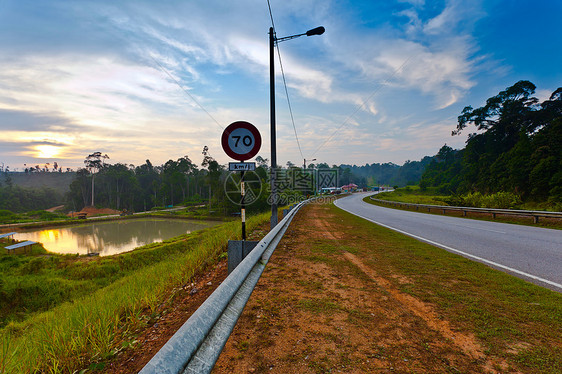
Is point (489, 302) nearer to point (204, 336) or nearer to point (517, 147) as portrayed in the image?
point (204, 336)

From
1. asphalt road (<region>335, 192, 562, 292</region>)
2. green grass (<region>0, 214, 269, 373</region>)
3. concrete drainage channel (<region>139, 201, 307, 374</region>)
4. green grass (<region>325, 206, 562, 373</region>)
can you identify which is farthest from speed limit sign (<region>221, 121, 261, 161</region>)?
asphalt road (<region>335, 192, 562, 292</region>)

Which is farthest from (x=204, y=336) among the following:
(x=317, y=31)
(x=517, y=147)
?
(x=517, y=147)

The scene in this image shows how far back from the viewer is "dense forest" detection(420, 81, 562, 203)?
25.5 m

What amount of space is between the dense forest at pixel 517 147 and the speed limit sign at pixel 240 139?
31017mm

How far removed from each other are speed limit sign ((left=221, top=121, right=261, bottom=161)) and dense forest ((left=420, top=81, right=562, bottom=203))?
3102 cm

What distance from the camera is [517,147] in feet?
108

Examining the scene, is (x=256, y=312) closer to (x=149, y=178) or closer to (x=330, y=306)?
(x=330, y=306)

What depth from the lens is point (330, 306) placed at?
10.4ft

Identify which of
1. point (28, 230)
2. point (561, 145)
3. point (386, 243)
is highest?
point (561, 145)

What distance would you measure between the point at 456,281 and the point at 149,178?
13215 cm

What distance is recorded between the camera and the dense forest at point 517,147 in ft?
83.8

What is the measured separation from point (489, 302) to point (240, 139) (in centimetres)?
515

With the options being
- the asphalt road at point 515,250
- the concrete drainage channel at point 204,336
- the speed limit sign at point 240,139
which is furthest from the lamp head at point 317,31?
the concrete drainage channel at point 204,336

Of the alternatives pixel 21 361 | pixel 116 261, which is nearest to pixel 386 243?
pixel 21 361
